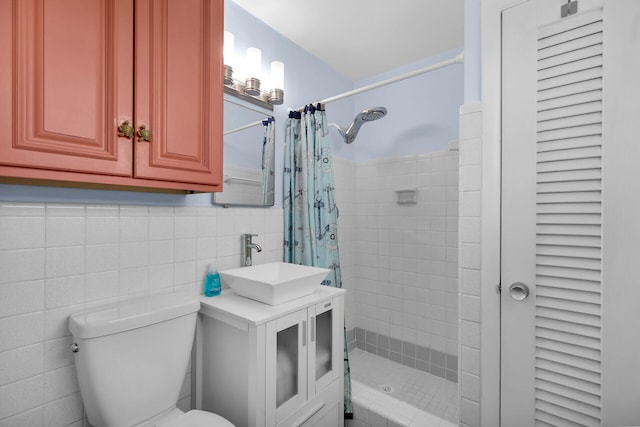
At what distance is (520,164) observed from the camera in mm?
1193

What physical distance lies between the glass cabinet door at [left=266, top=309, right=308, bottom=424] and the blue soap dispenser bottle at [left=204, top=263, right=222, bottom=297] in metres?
0.43

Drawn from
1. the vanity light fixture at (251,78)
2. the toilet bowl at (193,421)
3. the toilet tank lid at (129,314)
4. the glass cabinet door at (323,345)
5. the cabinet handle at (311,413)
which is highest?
the vanity light fixture at (251,78)

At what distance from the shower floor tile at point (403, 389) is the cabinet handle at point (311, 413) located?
19.2 inches

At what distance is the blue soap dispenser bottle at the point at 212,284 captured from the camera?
148 centimetres

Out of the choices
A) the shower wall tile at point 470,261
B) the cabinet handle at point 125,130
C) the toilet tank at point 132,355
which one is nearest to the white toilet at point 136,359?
the toilet tank at point 132,355

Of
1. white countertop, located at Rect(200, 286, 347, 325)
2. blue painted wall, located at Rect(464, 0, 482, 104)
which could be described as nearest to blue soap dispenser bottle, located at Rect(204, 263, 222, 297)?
white countertop, located at Rect(200, 286, 347, 325)

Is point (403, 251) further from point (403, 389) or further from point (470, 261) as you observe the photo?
point (470, 261)

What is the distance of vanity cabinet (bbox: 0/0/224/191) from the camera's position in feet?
2.64

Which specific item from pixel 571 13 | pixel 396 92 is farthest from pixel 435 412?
pixel 396 92

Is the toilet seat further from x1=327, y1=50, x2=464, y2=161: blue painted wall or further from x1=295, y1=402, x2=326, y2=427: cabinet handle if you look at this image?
x1=327, y1=50, x2=464, y2=161: blue painted wall

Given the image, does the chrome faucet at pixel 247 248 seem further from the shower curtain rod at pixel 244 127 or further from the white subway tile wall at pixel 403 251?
the white subway tile wall at pixel 403 251

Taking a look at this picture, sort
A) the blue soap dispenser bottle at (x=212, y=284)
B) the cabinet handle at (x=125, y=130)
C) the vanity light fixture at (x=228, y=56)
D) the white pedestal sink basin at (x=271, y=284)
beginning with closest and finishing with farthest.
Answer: the cabinet handle at (x=125, y=130), the white pedestal sink basin at (x=271, y=284), the blue soap dispenser bottle at (x=212, y=284), the vanity light fixture at (x=228, y=56)

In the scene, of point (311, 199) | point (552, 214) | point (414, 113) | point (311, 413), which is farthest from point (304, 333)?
point (414, 113)

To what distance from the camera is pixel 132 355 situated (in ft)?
3.56
